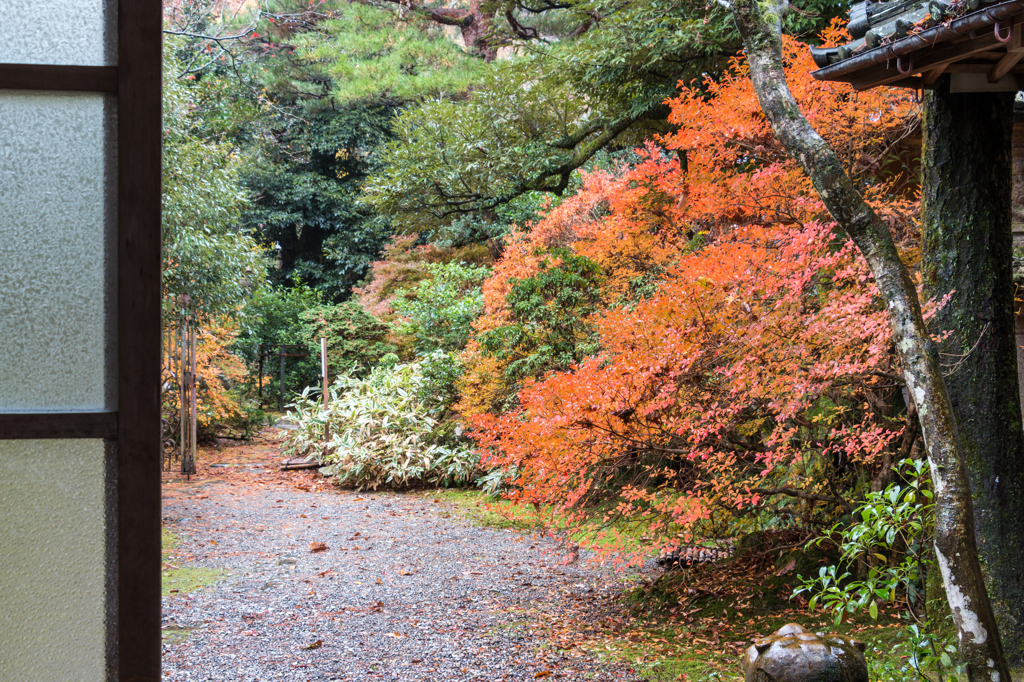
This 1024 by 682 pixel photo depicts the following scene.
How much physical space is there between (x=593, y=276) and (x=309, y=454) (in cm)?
505

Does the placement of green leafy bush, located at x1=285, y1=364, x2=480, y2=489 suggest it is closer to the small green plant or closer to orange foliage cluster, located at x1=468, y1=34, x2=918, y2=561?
orange foliage cluster, located at x1=468, y1=34, x2=918, y2=561

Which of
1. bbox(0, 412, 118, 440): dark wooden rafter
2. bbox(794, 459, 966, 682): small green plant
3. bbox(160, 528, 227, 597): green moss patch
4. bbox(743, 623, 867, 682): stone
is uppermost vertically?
bbox(0, 412, 118, 440): dark wooden rafter

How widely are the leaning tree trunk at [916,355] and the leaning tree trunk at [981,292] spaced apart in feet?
2.64

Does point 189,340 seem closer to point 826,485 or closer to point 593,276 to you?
point 593,276

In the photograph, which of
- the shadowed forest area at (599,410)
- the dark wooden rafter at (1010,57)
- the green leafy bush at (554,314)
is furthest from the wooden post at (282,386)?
the dark wooden rafter at (1010,57)

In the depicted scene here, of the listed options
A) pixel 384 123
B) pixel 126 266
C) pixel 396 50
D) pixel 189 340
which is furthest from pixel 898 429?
pixel 384 123

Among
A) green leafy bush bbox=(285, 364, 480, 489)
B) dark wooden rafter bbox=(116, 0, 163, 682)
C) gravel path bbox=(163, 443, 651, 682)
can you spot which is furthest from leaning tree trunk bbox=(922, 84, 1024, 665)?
green leafy bush bbox=(285, 364, 480, 489)

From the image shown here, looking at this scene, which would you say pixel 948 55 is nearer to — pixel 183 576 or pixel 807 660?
pixel 807 660

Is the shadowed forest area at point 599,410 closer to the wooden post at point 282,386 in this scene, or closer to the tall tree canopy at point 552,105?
the tall tree canopy at point 552,105

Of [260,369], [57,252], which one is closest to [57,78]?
[57,252]

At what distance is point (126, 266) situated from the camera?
3.74ft

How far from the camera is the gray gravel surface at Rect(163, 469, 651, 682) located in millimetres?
3523

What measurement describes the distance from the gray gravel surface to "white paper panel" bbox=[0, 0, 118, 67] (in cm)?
297

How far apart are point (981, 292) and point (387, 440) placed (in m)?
6.62
